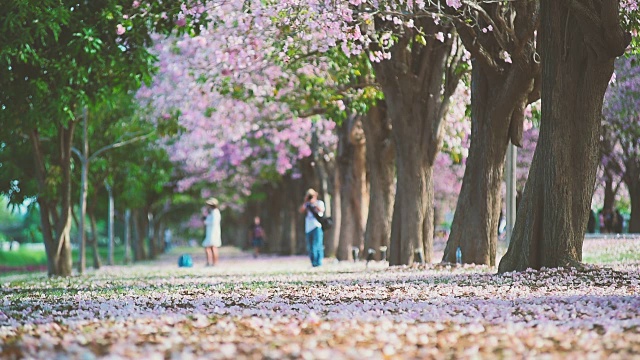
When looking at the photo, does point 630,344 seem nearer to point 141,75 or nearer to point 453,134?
point 141,75

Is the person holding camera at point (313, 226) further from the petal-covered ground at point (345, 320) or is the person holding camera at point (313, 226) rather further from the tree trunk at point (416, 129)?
the petal-covered ground at point (345, 320)

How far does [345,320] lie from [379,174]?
1713 centimetres

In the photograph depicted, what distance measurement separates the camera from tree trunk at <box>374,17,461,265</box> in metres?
19.3

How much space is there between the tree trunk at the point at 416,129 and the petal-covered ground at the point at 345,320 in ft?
17.7

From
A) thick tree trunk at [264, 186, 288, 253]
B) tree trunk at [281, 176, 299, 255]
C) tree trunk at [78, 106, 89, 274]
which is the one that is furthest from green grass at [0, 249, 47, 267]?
tree trunk at [78, 106, 89, 274]

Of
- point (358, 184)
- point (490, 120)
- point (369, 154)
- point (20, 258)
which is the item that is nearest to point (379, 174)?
point (369, 154)

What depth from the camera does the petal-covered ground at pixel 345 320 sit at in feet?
20.8

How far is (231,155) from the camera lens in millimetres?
38969

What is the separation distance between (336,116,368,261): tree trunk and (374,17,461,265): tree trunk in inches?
350

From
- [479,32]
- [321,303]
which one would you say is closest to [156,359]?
[321,303]

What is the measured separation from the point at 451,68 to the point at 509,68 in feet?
10.8

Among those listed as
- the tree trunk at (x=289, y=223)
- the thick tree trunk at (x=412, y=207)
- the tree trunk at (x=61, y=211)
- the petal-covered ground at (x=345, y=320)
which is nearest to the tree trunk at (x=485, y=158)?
the thick tree trunk at (x=412, y=207)

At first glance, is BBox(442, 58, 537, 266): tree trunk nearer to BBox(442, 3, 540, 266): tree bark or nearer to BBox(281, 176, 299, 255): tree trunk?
BBox(442, 3, 540, 266): tree bark

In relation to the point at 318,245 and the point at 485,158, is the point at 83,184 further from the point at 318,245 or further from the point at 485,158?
the point at 485,158
